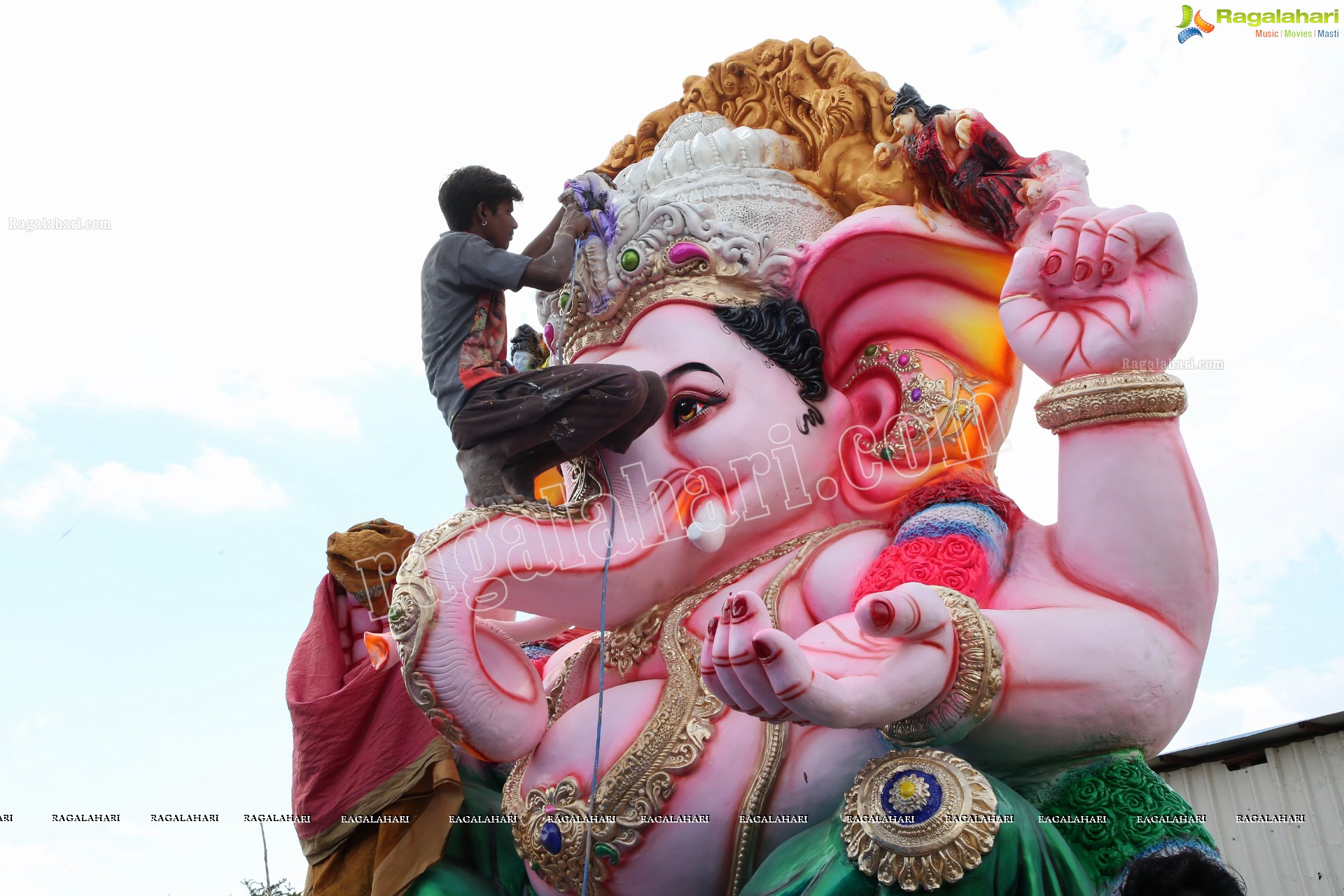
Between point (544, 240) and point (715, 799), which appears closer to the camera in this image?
point (715, 799)

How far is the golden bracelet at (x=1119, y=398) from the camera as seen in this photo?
2625 mm

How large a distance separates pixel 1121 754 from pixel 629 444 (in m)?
1.40

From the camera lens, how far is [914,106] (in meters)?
3.29

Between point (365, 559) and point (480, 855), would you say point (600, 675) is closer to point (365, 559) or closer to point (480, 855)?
point (480, 855)

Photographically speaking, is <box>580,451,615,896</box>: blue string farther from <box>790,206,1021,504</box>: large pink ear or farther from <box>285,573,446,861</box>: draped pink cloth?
<box>790,206,1021,504</box>: large pink ear

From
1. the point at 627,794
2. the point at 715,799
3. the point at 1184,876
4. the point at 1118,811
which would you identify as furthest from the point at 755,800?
the point at 1184,876

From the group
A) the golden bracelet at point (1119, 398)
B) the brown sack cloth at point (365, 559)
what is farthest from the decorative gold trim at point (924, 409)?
the brown sack cloth at point (365, 559)

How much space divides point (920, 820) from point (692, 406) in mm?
1330

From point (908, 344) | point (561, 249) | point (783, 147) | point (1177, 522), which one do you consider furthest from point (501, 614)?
point (1177, 522)

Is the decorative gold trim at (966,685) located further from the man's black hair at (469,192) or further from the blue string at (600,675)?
the man's black hair at (469,192)

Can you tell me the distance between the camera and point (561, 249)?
10.6 feet

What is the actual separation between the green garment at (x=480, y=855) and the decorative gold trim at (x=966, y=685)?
4.22 feet

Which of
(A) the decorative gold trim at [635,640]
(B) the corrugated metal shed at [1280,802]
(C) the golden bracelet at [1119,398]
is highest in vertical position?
(C) the golden bracelet at [1119,398]

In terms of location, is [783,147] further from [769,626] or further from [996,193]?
[769,626]
